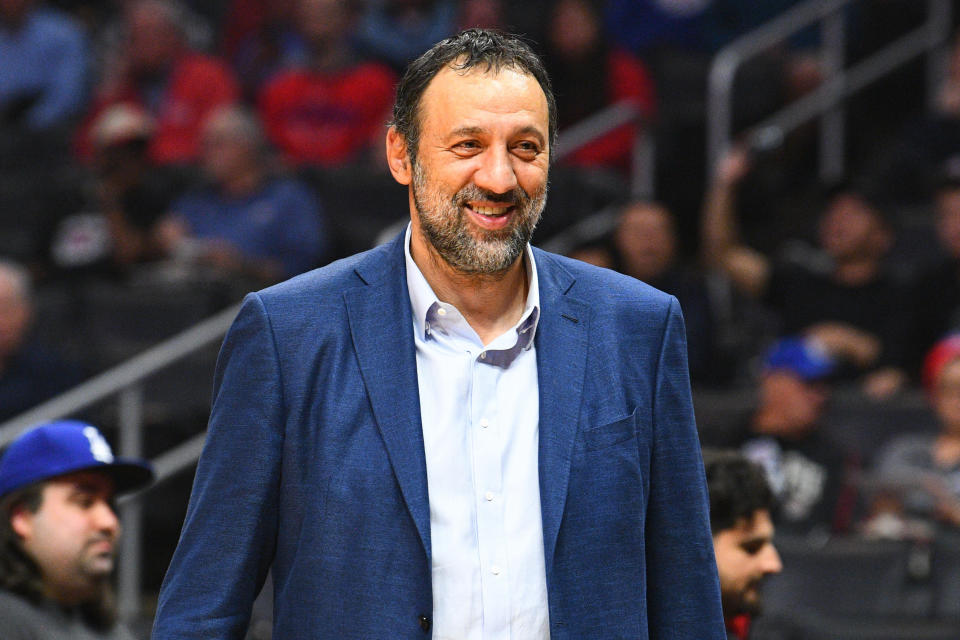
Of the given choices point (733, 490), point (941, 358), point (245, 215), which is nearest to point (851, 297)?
point (941, 358)

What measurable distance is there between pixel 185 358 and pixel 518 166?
4486mm

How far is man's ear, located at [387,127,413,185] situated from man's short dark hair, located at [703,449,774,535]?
129cm

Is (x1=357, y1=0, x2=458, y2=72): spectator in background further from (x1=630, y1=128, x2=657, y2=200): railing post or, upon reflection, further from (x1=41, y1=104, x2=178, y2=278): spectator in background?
(x1=41, y1=104, x2=178, y2=278): spectator in background

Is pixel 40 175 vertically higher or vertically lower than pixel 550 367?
higher

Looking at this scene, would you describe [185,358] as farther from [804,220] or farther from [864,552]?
[804,220]

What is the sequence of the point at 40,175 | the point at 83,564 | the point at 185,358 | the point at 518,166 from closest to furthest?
the point at 518,166
the point at 83,564
the point at 185,358
the point at 40,175

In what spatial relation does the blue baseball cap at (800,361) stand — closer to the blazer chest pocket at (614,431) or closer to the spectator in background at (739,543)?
the spectator in background at (739,543)

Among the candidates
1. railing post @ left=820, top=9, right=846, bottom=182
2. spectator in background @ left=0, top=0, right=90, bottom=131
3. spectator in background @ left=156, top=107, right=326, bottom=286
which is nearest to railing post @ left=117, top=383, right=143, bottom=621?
spectator in background @ left=156, top=107, right=326, bottom=286

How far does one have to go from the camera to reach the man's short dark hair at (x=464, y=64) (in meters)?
2.33

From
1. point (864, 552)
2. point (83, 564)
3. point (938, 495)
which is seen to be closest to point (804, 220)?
point (938, 495)

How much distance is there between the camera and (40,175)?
894 centimetres

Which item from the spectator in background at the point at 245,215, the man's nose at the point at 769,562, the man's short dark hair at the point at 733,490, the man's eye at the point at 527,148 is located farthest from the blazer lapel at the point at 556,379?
the spectator in background at the point at 245,215

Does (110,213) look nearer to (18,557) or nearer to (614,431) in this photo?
(18,557)

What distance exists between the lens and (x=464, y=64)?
2.33 metres
